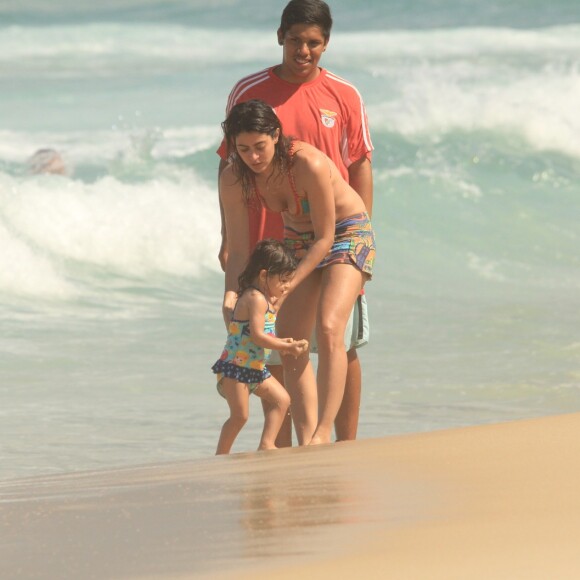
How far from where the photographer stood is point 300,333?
4.99 metres

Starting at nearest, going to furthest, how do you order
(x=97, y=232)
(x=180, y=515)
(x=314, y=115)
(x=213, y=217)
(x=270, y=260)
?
1. (x=180, y=515)
2. (x=270, y=260)
3. (x=314, y=115)
4. (x=97, y=232)
5. (x=213, y=217)

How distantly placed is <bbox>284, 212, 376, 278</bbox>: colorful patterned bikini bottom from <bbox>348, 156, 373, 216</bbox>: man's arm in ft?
0.92

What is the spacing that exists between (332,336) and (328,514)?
1626 mm

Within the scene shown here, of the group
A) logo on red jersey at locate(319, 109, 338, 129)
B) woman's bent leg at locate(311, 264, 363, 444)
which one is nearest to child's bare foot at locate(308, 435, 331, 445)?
woman's bent leg at locate(311, 264, 363, 444)

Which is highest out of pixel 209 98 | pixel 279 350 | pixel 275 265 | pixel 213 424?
pixel 209 98

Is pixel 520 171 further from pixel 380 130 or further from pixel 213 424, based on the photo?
pixel 213 424

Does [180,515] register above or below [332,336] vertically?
below

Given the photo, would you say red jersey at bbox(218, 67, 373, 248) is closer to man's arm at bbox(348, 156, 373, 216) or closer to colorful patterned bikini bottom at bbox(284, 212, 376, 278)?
man's arm at bbox(348, 156, 373, 216)

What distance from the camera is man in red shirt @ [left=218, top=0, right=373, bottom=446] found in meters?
4.94

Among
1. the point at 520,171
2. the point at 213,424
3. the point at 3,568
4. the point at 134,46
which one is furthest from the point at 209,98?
the point at 3,568

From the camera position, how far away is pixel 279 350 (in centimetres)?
482

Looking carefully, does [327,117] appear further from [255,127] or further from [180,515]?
[180,515]

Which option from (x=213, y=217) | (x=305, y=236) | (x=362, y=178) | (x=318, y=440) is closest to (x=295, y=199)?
(x=305, y=236)

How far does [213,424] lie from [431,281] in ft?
19.5
